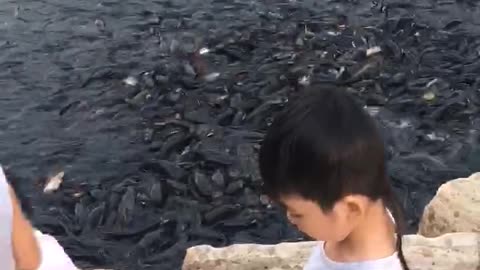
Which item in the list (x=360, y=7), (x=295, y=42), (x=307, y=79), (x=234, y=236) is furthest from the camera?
(x=360, y=7)

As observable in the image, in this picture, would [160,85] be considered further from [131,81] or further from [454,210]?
[454,210]

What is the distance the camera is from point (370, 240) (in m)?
3.41

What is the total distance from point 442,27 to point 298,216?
868 centimetres

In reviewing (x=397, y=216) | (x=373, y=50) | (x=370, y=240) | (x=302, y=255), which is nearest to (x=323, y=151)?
(x=370, y=240)

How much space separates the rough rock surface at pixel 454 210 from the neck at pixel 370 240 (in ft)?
9.57

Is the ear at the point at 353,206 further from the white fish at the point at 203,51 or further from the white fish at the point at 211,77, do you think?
the white fish at the point at 203,51

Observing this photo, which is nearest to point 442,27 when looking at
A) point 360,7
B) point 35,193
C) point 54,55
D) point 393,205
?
point 360,7

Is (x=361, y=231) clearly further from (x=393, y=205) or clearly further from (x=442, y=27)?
(x=442, y=27)

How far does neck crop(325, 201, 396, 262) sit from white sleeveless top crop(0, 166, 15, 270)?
1240 mm

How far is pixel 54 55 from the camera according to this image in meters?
10.9

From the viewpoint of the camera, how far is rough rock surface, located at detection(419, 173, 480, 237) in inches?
245

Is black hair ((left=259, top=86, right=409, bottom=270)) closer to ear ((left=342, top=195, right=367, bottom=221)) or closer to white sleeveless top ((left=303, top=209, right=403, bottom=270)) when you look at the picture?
ear ((left=342, top=195, right=367, bottom=221))

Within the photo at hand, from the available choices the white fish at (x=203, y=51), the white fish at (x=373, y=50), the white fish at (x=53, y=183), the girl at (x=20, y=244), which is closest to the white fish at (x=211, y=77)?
the white fish at (x=203, y=51)

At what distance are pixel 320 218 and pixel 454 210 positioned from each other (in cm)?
327
